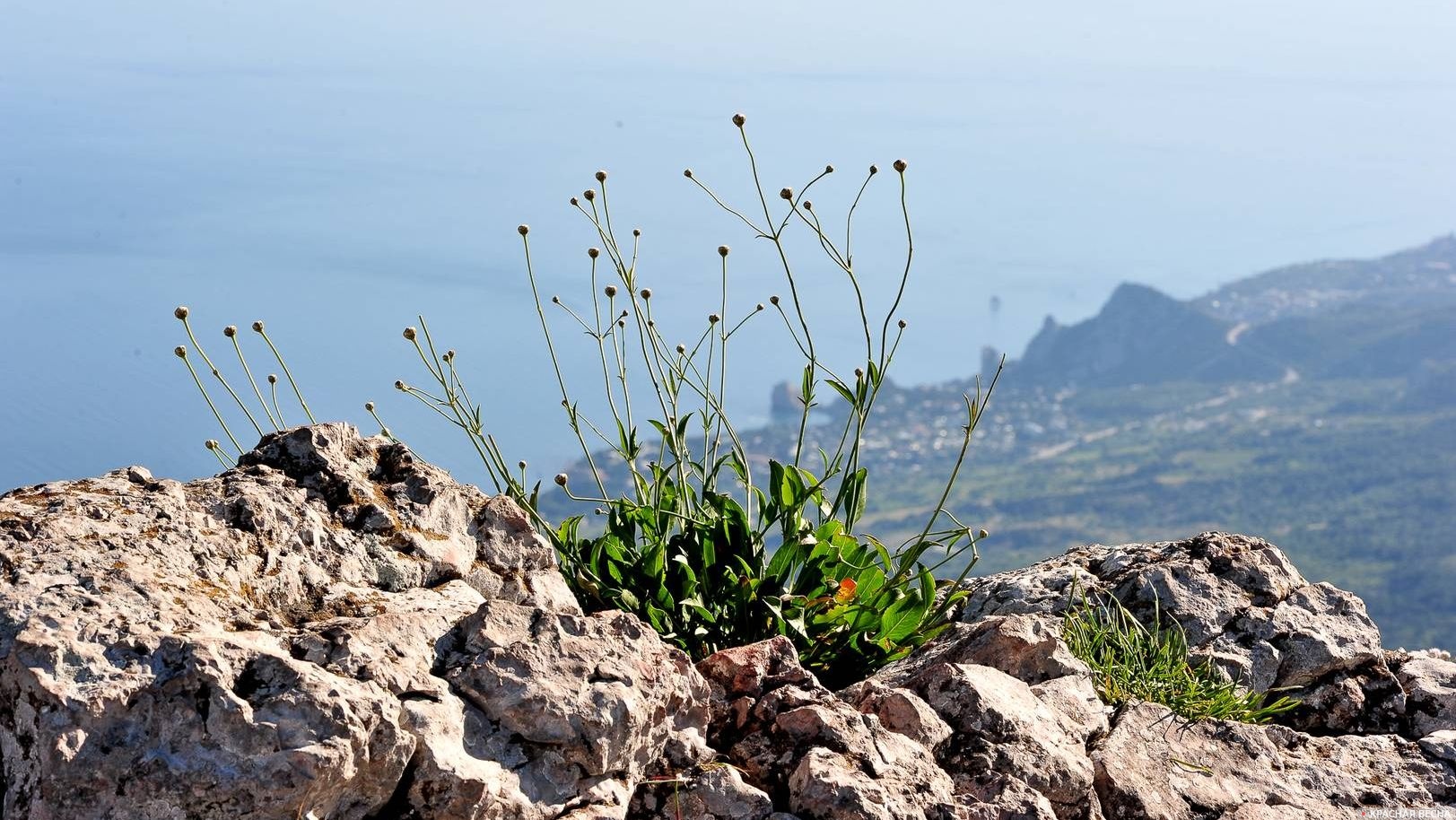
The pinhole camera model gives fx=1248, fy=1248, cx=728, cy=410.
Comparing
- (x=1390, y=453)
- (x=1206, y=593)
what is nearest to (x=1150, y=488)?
(x=1390, y=453)

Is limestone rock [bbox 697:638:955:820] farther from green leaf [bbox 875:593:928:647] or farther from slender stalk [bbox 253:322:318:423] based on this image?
slender stalk [bbox 253:322:318:423]

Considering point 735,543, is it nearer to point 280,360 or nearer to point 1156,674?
point 1156,674

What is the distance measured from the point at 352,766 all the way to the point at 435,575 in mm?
1257

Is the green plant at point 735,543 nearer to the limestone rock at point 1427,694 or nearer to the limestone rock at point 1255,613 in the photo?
the limestone rock at point 1255,613

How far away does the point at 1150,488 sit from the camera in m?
196

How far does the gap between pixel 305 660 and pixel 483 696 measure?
0.46 meters

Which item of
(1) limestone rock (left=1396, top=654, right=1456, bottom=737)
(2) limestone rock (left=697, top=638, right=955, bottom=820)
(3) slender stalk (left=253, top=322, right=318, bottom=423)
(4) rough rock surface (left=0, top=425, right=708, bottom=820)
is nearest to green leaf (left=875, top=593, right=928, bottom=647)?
(2) limestone rock (left=697, top=638, right=955, bottom=820)

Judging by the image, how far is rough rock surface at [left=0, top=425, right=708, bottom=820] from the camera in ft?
9.15

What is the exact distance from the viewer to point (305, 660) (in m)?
3.16

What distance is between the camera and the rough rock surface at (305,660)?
110 inches

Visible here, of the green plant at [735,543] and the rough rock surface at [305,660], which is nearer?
the rough rock surface at [305,660]

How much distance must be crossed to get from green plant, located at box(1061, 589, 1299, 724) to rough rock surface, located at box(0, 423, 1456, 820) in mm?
86

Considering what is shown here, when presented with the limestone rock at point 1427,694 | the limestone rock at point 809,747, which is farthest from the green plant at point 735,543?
the limestone rock at point 1427,694

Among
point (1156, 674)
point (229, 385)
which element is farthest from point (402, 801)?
point (1156, 674)
